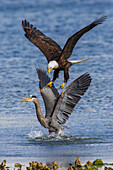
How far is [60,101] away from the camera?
36.8 ft

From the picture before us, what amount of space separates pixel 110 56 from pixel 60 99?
9914mm

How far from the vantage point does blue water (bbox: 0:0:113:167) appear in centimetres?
995

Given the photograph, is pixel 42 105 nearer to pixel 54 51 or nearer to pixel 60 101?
pixel 54 51

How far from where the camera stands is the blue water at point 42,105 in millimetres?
9945

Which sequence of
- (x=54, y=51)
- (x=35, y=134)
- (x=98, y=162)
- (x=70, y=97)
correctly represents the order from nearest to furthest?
(x=98, y=162) → (x=70, y=97) → (x=35, y=134) → (x=54, y=51)

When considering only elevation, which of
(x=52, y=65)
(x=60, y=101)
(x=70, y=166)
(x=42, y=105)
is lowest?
(x=70, y=166)

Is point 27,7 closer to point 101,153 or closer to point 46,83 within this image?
point 46,83

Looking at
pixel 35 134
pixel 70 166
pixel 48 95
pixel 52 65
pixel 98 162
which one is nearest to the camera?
pixel 70 166

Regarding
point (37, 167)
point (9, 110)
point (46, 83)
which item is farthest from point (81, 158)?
point (9, 110)

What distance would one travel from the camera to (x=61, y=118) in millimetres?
11477

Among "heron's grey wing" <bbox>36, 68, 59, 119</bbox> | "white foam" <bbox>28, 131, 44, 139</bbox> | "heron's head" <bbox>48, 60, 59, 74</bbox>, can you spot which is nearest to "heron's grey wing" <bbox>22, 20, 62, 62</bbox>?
"heron's head" <bbox>48, 60, 59, 74</bbox>

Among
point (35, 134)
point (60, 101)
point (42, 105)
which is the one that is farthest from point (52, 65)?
point (42, 105)

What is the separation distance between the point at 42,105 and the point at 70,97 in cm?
263

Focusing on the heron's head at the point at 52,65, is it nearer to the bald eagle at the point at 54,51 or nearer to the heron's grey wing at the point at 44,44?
the bald eagle at the point at 54,51
